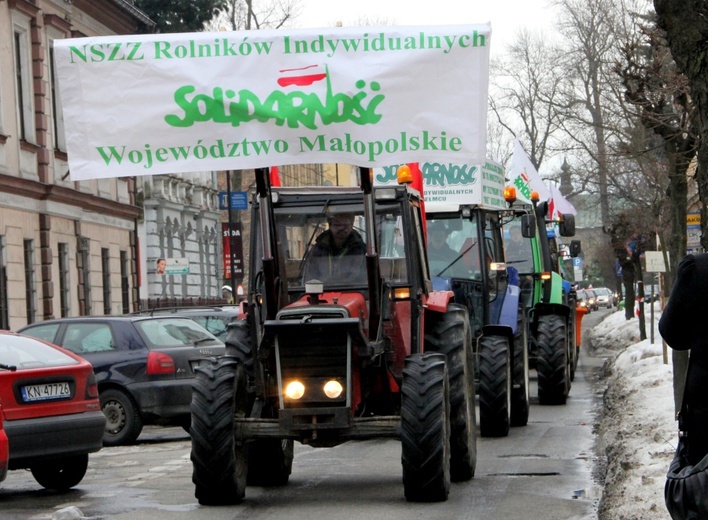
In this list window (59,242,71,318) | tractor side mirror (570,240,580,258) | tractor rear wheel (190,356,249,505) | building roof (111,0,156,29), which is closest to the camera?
tractor rear wheel (190,356,249,505)

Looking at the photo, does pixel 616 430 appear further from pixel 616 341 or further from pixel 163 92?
pixel 616 341

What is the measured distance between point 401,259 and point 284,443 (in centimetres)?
187

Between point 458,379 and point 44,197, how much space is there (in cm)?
2115

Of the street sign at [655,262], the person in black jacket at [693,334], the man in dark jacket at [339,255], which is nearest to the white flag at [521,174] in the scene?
the street sign at [655,262]

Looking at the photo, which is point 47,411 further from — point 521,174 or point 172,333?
point 521,174

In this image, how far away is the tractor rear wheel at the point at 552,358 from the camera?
18.9 m

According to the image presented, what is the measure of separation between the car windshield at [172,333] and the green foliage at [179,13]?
3196 centimetres

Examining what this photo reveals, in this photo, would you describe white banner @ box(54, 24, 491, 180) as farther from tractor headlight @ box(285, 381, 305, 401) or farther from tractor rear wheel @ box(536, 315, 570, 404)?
tractor rear wheel @ box(536, 315, 570, 404)

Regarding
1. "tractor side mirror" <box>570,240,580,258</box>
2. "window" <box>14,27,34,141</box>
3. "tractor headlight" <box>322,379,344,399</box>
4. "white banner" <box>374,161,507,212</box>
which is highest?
"window" <box>14,27,34,141</box>

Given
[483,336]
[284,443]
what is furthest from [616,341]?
[284,443]

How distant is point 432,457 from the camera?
32.4 ft

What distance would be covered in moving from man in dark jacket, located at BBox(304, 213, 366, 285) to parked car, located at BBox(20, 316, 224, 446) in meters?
5.64

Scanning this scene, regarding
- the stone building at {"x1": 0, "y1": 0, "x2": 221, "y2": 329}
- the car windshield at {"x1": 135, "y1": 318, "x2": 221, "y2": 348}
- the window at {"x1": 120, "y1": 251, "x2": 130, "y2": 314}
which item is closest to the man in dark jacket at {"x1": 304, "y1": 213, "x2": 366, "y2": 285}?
the car windshield at {"x1": 135, "y1": 318, "x2": 221, "y2": 348}

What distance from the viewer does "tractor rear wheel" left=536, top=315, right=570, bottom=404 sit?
18.9 m
